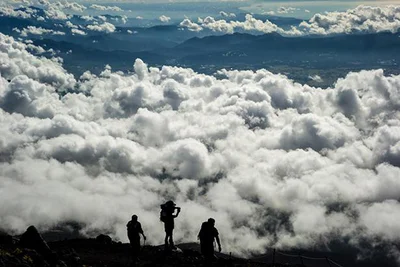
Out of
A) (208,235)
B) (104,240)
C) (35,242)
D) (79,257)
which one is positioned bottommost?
(79,257)

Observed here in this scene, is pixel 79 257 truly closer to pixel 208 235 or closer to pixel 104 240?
pixel 208 235

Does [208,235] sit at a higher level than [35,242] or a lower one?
higher

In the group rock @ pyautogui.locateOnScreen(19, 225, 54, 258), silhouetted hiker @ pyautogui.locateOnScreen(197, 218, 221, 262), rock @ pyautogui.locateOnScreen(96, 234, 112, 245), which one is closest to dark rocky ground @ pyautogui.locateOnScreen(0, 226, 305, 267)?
rock @ pyautogui.locateOnScreen(19, 225, 54, 258)

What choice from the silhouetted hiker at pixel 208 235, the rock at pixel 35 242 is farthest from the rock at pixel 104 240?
the silhouetted hiker at pixel 208 235

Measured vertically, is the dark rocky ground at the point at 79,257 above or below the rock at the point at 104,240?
below

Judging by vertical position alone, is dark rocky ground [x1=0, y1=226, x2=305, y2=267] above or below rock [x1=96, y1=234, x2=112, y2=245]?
below

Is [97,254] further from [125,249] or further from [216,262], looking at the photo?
[216,262]

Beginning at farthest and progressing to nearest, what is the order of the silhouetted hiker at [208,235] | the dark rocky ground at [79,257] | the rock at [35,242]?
the silhouetted hiker at [208,235] < the rock at [35,242] < the dark rocky ground at [79,257]

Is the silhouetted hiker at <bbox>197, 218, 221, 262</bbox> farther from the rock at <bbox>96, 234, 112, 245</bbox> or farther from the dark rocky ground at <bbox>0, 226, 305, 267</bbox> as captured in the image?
the rock at <bbox>96, 234, 112, 245</bbox>

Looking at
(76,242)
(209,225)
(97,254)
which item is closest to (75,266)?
(209,225)

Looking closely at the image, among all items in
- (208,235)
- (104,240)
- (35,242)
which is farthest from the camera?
(104,240)

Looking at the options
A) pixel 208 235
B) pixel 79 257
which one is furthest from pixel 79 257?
pixel 208 235

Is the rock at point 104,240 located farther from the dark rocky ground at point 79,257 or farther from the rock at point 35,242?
the rock at point 35,242

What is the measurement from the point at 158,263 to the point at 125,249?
11.6 m
